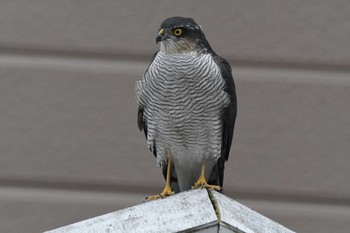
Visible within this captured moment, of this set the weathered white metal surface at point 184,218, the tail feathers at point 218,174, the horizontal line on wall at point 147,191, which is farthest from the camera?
the horizontal line on wall at point 147,191

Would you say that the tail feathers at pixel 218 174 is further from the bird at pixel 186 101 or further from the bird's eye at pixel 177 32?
the bird's eye at pixel 177 32

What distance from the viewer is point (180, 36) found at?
9.78 ft

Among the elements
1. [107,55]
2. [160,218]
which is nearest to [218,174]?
[107,55]

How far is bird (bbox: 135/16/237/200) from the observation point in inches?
117

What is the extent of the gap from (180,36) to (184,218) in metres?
1.12

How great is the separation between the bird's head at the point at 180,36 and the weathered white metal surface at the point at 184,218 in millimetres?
973

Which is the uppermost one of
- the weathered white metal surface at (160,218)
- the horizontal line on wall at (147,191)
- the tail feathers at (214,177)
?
the weathered white metal surface at (160,218)

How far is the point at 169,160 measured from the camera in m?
3.21

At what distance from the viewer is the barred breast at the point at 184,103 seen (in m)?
2.98

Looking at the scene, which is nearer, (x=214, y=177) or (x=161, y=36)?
(x=161, y=36)

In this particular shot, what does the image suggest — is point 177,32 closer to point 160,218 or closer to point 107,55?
point 107,55

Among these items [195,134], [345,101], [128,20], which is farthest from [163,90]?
[345,101]

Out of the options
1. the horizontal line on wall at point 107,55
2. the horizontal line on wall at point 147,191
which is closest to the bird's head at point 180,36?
the horizontal line on wall at point 107,55

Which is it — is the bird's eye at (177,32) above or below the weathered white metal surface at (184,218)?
above
